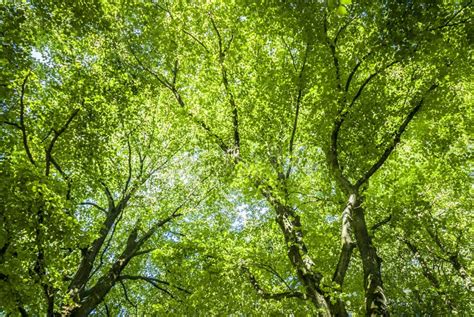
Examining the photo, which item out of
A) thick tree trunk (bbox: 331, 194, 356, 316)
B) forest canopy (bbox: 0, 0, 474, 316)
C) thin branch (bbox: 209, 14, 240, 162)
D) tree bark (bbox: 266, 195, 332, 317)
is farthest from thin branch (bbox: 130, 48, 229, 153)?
thick tree trunk (bbox: 331, 194, 356, 316)

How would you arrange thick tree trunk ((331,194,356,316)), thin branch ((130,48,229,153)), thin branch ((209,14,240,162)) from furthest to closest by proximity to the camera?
thin branch ((130,48,229,153)) → thin branch ((209,14,240,162)) → thick tree trunk ((331,194,356,316))

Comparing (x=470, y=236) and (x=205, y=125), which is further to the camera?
(x=470, y=236)

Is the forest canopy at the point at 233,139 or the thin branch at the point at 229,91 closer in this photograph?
the forest canopy at the point at 233,139

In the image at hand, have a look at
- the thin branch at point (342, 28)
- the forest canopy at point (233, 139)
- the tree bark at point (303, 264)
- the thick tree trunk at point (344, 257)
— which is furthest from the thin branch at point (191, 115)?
the thin branch at point (342, 28)

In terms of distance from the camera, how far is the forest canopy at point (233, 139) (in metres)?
7.50

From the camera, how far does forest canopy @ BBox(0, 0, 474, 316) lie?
7.50 meters

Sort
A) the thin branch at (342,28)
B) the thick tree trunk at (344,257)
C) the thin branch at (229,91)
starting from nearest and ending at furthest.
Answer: the thick tree trunk at (344,257), the thin branch at (342,28), the thin branch at (229,91)

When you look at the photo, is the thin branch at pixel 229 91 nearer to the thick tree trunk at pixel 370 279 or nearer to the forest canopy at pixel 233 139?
the forest canopy at pixel 233 139

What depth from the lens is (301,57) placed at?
10.2 meters

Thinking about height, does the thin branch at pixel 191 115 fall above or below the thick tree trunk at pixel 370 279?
above

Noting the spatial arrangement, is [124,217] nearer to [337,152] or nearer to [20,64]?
[20,64]

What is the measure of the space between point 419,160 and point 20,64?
14581mm

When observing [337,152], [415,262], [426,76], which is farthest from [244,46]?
[415,262]

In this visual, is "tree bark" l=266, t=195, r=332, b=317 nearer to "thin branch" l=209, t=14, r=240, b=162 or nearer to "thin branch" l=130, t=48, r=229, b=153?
"thin branch" l=209, t=14, r=240, b=162
